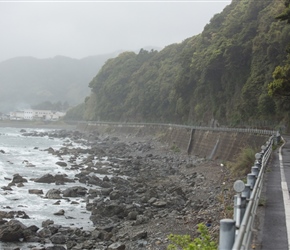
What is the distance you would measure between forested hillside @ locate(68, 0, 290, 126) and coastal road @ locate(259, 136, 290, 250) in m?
17.8

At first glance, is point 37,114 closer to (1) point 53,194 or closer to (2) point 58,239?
(1) point 53,194

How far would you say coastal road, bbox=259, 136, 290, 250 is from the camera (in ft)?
21.9

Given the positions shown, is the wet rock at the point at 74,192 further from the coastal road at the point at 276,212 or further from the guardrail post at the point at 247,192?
the guardrail post at the point at 247,192

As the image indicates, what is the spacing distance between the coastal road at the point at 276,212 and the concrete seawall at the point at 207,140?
11.8 m

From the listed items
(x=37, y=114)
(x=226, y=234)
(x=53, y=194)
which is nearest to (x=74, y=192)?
(x=53, y=194)

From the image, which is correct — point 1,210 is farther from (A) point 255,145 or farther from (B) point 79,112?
(B) point 79,112

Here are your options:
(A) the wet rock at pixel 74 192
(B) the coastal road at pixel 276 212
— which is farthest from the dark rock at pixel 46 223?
(B) the coastal road at pixel 276 212

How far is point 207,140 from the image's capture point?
44.5 m

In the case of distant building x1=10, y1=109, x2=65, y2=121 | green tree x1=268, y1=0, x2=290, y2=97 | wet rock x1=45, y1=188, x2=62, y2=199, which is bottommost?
wet rock x1=45, y1=188, x2=62, y2=199

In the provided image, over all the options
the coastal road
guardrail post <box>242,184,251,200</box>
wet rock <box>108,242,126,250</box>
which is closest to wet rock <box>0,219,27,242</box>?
wet rock <box>108,242,126,250</box>

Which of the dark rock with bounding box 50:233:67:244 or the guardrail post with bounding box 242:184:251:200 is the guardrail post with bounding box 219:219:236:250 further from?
the dark rock with bounding box 50:233:67:244

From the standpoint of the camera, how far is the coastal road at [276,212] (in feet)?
21.9

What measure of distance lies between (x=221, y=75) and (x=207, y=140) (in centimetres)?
1205

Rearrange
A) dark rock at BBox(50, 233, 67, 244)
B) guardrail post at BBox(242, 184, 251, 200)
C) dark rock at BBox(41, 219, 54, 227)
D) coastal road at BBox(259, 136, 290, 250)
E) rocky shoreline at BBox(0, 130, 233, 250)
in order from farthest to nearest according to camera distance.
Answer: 1. dark rock at BBox(41, 219, 54, 227)
2. dark rock at BBox(50, 233, 67, 244)
3. rocky shoreline at BBox(0, 130, 233, 250)
4. coastal road at BBox(259, 136, 290, 250)
5. guardrail post at BBox(242, 184, 251, 200)
